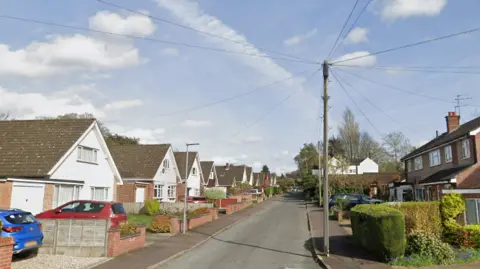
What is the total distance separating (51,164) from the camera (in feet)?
65.7

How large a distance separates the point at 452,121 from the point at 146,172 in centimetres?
2595

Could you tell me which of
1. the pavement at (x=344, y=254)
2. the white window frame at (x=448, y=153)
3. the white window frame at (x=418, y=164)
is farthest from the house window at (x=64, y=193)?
the white window frame at (x=418, y=164)

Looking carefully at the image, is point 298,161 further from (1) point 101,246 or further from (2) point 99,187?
(1) point 101,246

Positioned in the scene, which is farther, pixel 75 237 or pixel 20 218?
pixel 75 237

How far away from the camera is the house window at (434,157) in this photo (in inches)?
1231

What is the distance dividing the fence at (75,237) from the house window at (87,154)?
33.2 feet

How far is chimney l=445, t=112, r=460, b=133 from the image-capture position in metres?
32.9

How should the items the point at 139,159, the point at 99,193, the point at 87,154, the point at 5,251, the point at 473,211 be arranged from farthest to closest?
the point at 139,159 → the point at 99,193 → the point at 87,154 → the point at 473,211 → the point at 5,251

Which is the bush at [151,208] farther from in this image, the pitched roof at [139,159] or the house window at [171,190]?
the house window at [171,190]

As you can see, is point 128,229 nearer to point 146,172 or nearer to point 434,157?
point 146,172

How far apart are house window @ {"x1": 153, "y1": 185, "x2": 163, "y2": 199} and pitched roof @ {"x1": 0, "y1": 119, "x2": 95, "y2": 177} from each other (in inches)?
514

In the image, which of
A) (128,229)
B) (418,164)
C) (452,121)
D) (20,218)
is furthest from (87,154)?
(418,164)

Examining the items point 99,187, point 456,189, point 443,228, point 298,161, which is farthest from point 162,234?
point 298,161

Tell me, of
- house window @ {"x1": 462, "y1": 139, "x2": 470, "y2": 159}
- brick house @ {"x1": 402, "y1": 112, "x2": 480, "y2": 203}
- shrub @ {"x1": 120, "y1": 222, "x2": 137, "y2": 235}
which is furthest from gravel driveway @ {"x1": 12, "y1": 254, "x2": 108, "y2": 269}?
house window @ {"x1": 462, "y1": 139, "x2": 470, "y2": 159}
